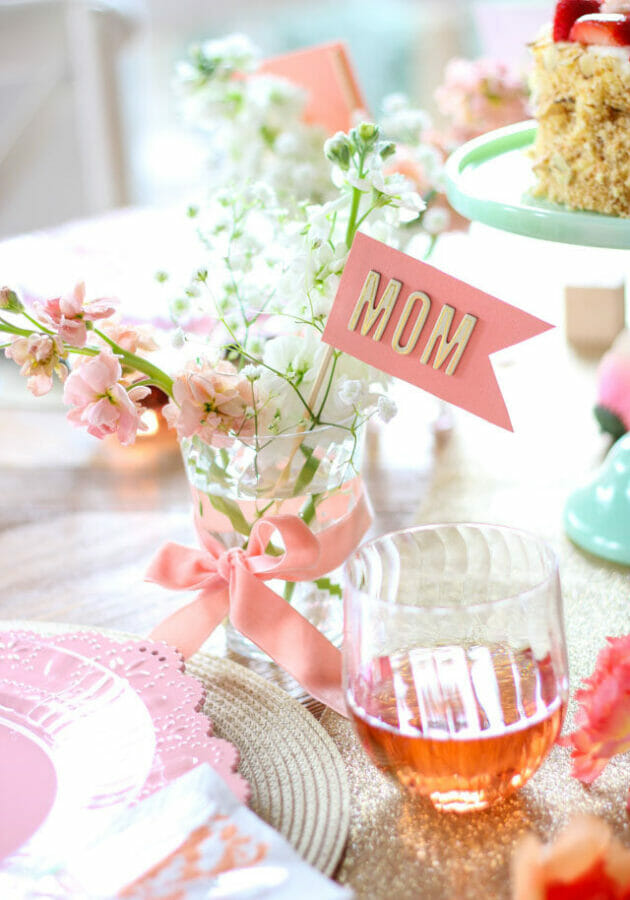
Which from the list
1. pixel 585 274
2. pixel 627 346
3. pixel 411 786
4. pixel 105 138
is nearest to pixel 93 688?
pixel 411 786

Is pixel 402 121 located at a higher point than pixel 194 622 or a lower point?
higher

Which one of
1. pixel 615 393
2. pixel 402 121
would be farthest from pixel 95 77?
pixel 615 393

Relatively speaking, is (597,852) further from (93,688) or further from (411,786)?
(93,688)

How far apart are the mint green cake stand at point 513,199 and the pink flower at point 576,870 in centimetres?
51

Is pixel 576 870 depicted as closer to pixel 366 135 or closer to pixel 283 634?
pixel 283 634

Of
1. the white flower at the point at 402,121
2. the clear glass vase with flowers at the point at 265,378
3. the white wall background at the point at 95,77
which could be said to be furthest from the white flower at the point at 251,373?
the white wall background at the point at 95,77

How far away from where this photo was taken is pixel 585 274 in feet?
5.26

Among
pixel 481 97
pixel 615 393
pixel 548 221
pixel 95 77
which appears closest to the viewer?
pixel 548 221

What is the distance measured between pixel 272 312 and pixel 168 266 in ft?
2.59

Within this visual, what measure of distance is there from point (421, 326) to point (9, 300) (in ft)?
0.89

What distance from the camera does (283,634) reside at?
79cm

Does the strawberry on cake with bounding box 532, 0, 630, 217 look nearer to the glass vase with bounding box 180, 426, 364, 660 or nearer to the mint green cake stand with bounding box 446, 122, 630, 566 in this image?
the mint green cake stand with bounding box 446, 122, 630, 566

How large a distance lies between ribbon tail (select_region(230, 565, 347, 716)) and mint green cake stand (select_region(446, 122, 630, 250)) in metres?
0.37

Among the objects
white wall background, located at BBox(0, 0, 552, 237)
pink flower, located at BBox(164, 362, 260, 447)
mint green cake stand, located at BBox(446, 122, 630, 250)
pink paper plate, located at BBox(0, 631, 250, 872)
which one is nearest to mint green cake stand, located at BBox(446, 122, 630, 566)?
mint green cake stand, located at BBox(446, 122, 630, 250)
